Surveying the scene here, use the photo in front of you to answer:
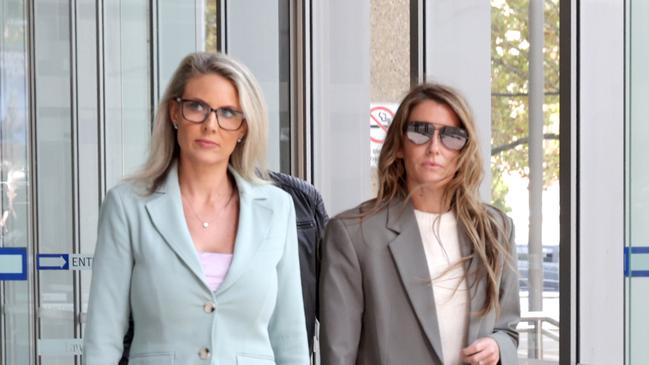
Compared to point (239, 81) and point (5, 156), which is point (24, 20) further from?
point (239, 81)

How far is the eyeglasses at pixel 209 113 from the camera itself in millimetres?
2633

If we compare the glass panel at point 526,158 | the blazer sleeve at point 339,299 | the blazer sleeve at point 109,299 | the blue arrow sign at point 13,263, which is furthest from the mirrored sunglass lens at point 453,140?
the blue arrow sign at point 13,263

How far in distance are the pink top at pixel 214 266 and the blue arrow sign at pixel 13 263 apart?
172 inches

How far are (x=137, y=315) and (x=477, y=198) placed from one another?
100 cm

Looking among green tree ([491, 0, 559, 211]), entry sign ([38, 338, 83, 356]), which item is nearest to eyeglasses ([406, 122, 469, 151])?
green tree ([491, 0, 559, 211])

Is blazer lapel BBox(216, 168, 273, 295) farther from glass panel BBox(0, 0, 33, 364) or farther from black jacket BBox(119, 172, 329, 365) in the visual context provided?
glass panel BBox(0, 0, 33, 364)

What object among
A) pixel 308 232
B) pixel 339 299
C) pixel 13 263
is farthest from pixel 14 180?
pixel 339 299

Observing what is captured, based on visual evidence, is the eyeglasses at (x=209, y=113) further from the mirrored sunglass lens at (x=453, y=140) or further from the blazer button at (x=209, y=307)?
the mirrored sunglass lens at (x=453, y=140)

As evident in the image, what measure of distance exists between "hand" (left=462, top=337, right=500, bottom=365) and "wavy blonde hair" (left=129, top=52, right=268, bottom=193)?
0.69m

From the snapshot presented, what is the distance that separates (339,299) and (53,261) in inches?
195

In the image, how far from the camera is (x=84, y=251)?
778 cm
